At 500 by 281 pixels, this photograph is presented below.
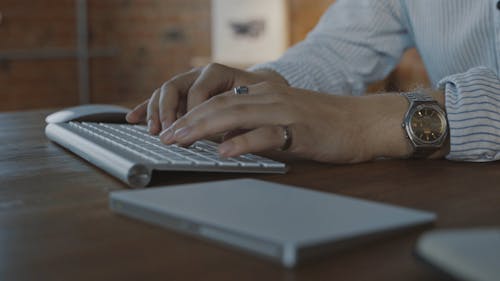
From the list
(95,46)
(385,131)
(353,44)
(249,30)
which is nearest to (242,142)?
(385,131)

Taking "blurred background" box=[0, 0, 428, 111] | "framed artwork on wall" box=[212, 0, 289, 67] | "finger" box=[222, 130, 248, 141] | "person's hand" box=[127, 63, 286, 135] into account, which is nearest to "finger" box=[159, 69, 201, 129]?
"person's hand" box=[127, 63, 286, 135]

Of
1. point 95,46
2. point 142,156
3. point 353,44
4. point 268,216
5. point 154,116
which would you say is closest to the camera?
point 268,216

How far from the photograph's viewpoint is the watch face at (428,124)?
33.1 inches

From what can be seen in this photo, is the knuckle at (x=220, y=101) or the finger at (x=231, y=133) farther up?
the knuckle at (x=220, y=101)

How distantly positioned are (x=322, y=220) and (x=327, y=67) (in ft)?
2.99

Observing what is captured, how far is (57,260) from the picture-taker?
1.49 ft

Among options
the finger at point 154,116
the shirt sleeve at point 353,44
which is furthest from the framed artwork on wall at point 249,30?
the finger at point 154,116

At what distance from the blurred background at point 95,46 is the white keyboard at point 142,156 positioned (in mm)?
3258

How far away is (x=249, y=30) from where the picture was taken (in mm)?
4047

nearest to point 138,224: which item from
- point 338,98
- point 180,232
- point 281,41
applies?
point 180,232

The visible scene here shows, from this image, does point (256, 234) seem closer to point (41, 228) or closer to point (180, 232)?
point (180, 232)

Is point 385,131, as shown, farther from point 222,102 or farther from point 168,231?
point 168,231

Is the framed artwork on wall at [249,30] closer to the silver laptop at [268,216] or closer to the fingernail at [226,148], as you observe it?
the fingernail at [226,148]

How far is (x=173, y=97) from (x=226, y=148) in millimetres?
257
